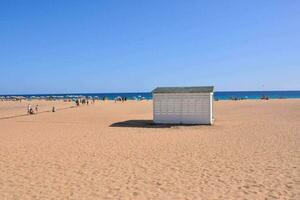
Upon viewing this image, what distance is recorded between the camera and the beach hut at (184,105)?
71.3 ft

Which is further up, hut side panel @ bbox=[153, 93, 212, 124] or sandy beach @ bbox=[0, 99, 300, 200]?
hut side panel @ bbox=[153, 93, 212, 124]

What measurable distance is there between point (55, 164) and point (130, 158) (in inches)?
92.6

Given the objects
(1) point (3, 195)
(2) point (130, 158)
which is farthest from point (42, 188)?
(2) point (130, 158)

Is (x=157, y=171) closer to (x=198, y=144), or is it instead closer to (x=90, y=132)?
(x=198, y=144)

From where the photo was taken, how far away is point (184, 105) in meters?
22.2

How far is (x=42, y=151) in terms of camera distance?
42.9ft

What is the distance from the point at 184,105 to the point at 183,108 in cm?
20

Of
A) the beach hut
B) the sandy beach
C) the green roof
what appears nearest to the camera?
the sandy beach

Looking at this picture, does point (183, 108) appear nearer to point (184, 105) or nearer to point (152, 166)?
point (184, 105)

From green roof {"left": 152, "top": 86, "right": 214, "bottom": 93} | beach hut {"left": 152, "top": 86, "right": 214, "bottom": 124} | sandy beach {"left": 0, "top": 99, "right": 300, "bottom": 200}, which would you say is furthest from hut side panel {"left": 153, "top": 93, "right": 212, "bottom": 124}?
sandy beach {"left": 0, "top": 99, "right": 300, "bottom": 200}

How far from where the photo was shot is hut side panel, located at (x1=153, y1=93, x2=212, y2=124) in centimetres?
2177

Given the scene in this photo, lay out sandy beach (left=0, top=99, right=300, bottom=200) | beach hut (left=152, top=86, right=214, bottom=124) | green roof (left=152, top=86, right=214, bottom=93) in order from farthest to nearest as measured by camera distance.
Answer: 1. green roof (left=152, top=86, right=214, bottom=93)
2. beach hut (left=152, top=86, right=214, bottom=124)
3. sandy beach (left=0, top=99, right=300, bottom=200)

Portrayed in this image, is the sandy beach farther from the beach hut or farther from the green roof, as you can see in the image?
the green roof

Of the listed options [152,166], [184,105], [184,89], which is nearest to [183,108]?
[184,105]
